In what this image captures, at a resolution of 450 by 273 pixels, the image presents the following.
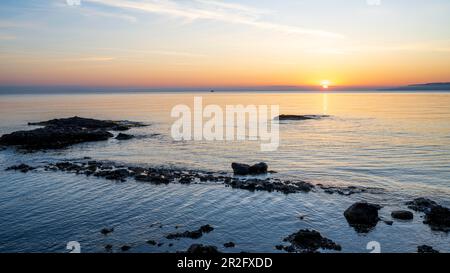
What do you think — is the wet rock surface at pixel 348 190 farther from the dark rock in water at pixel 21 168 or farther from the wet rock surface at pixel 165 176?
the dark rock in water at pixel 21 168

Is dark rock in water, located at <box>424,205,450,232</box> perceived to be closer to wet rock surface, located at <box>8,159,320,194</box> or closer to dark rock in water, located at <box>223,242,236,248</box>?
wet rock surface, located at <box>8,159,320,194</box>

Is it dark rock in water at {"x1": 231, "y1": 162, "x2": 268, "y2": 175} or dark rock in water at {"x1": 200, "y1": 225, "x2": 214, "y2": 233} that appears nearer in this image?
dark rock in water at {"x1": 200, "y1": 225, "x2": 214, "y2": 233}

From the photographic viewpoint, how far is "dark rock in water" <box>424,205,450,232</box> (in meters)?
25.4

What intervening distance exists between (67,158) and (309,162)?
37.3 meters

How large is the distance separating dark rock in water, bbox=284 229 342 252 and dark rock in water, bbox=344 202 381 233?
12.7 feet

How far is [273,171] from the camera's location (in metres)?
44.7

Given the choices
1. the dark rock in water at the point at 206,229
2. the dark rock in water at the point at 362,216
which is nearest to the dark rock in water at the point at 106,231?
the dark rock in water at the point at 206,229

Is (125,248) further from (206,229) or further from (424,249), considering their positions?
(424,249)

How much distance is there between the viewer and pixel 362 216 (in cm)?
2680

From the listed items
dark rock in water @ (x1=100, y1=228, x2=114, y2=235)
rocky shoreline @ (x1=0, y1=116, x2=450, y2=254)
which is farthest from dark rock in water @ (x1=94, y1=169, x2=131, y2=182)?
dark rock in water @ (x1=100, y1=228, x2=114, y2=235)

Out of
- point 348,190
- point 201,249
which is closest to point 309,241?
point 201,249

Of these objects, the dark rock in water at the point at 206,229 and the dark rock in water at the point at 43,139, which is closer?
the dark rock in water at the point at 206,229

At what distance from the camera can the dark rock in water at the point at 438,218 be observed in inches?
998
